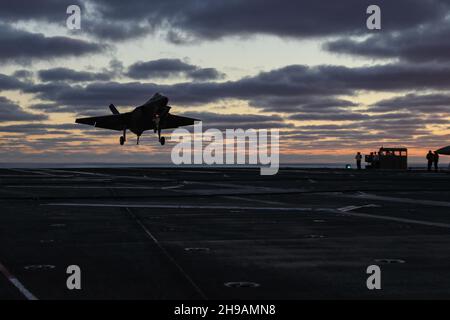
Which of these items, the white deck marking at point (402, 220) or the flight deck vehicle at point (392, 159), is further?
the flight deck vehicle at point (392, 159)

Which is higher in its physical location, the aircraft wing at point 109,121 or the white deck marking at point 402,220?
the aircraft wing at point 109,121

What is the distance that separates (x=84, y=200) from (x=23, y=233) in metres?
10.8

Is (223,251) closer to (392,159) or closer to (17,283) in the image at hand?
(17,283)

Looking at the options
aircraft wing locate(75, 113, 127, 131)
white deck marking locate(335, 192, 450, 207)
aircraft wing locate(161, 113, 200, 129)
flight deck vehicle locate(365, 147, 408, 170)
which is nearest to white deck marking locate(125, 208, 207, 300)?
white deck marking locate(335, 192, 450, 207)

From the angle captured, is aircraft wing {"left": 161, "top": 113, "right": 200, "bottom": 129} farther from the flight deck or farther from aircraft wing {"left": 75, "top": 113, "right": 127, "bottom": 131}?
the flight deck

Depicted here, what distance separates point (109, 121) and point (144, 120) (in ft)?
34.6

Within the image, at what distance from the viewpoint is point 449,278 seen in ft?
29.1

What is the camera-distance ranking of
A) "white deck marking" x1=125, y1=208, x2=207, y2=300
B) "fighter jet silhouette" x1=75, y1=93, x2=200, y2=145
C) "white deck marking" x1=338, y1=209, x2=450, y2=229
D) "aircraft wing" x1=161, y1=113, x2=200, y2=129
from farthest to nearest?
"aircraft wing" x1=161, y1=113, x2=200, y2=129 → "fighter jet silhouette" x1=75, y1=93, x2=200, y2=145 → "white deck marking" x1=338, y1=209, x2=450, y2=229 → "white deck marking" x1=125, y1=208, x2=207, y2=300

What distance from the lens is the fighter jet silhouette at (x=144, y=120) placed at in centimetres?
5784

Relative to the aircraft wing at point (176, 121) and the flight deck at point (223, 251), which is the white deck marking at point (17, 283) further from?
the aircraft wing at point (176, 121)

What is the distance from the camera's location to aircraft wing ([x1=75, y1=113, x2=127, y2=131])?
69375 mm

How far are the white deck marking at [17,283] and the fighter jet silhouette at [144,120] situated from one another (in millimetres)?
47399

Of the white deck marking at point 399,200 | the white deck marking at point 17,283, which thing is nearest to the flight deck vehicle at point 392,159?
the white deck marking at point 399,200
